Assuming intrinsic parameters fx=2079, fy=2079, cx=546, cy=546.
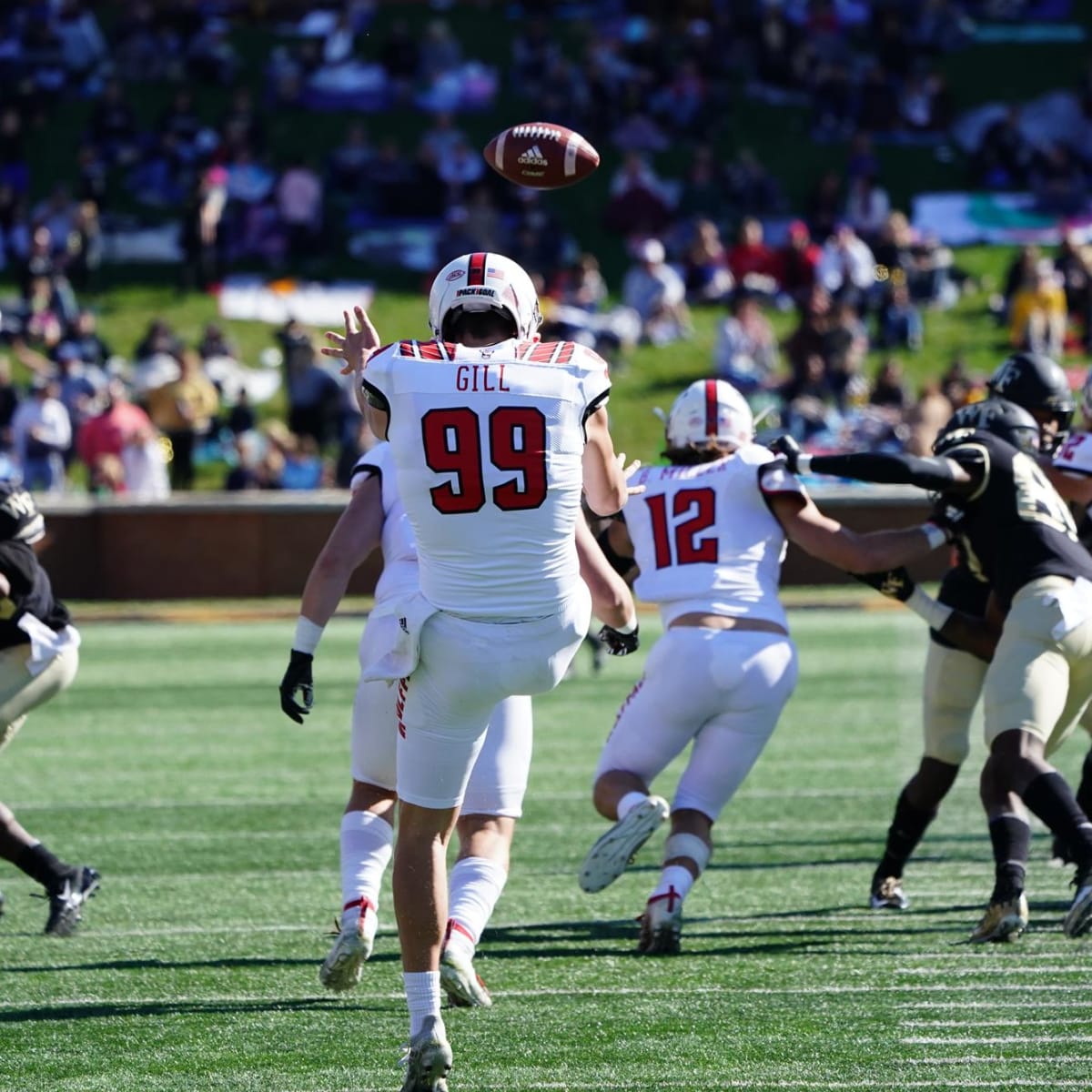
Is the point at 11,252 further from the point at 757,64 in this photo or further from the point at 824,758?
the point at 824,758

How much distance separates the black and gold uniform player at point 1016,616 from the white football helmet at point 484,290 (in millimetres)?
1476

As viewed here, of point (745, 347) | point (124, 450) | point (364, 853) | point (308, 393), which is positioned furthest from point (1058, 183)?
point (364, 853)

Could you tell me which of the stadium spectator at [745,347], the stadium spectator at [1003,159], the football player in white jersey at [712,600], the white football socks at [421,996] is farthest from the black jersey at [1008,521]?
the stadium spectator at [1003,159]

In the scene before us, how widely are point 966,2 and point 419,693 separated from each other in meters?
26.3

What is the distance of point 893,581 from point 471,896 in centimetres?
173

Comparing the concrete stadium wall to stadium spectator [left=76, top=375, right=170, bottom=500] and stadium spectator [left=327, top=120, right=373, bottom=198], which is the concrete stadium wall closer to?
stadium spectator [left=76, top=375, right=170, bottom=500]

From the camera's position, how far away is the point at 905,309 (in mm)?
22266

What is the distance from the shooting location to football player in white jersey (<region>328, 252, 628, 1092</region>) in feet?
14.1

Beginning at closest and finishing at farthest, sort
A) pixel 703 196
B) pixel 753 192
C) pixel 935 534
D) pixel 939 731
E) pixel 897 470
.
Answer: pixel 897 470 < pixel 935 534 < pixel 939 731 < pixel 703 196 < pixel 753 192

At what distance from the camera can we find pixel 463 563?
4.34m

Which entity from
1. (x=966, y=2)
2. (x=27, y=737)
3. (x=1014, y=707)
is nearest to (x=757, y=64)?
(x=966, y=2)

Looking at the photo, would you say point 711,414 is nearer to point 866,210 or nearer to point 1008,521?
point 1008,521

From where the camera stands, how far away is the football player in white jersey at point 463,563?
4312 millimetres

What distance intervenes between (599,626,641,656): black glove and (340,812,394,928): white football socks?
783 millimetres
